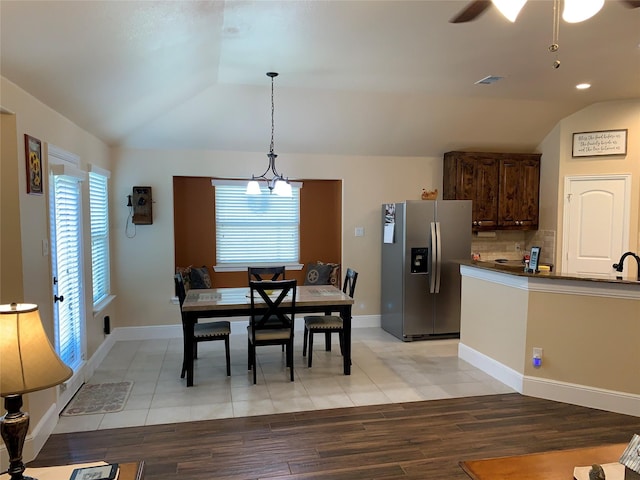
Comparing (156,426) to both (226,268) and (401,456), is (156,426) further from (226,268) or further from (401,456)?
(226,268)

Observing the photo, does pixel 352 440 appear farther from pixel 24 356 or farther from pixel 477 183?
pixel 477 183

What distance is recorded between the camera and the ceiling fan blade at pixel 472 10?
6.68 feet

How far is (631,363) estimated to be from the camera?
3.37 meters

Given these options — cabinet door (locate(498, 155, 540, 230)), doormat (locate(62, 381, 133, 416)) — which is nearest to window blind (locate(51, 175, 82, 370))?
doormat (locate(62, 381, 133, 416))

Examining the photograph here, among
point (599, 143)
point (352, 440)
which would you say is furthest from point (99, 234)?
point (599, 143)

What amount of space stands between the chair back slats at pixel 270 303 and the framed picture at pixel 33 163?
176cm

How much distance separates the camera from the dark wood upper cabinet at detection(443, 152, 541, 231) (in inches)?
230

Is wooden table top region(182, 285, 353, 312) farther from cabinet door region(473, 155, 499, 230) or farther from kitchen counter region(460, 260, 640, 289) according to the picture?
cabinet door region(473, 155, 499, 230)

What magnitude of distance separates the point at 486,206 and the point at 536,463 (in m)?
4.67

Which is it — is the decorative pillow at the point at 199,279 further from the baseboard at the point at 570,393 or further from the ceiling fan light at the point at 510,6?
the ceiling fan light at the point at 510,6

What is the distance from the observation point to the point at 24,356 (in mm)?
1395

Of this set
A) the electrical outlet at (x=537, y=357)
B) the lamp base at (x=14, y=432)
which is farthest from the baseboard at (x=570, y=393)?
the lamp base at (x=14, y=432)

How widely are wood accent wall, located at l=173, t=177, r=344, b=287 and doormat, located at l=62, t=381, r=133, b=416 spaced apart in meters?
2.03

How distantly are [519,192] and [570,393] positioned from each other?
3155mm
